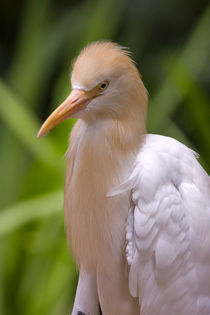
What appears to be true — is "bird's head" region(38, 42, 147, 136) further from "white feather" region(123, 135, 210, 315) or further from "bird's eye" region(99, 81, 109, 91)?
"white feather" region(123, 135, 210, 315)

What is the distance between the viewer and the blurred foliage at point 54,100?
1446 millimetres

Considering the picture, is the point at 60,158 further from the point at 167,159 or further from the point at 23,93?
the point at 167,159

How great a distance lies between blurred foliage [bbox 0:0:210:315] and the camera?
4.75 ft

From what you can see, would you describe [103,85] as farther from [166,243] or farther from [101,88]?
[166,243]

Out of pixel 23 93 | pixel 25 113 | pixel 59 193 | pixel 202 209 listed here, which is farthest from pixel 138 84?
pixel 23 93

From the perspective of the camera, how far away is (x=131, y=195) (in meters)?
0.90

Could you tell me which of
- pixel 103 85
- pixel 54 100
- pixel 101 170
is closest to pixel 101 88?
pixel 103 85

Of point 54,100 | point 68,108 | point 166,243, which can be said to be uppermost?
point 68,108

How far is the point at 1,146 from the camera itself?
1831mm

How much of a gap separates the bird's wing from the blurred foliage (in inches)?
21.8

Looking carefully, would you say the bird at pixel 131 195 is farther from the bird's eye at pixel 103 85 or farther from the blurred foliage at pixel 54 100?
the blurred foliage at pixel 54 100

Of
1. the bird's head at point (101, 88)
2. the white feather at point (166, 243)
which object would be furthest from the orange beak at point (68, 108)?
the white feather at point (166, 243)

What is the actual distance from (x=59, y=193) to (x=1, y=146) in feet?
1.55

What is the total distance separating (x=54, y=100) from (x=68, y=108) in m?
1.04
